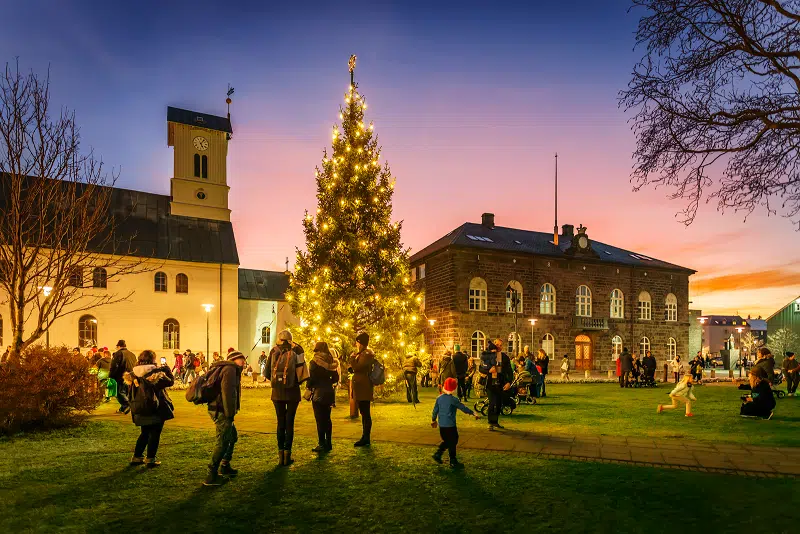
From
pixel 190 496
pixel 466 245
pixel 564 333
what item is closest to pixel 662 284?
pixel 564 333

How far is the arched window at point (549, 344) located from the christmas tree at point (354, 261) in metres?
24.3

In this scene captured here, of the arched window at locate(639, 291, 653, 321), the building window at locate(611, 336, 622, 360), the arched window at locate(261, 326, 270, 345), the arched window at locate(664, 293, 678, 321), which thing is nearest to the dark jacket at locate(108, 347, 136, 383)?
the arched window at locate(261, 326, 270, 345)

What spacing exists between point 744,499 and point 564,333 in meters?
36.5

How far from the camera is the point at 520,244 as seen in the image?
4222 centimetres

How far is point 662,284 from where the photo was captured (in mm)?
45812

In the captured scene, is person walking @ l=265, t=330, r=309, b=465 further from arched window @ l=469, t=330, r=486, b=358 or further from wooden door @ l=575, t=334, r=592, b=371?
wooden door @ l=575, t=334, r=592, b=371

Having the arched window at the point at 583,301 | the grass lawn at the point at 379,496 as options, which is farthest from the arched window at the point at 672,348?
the grass lawn at the point at 379,496

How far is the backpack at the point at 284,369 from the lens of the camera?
8.02m

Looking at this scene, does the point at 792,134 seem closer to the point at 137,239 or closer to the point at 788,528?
the point at 788,528

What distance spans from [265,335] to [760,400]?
3535 cm

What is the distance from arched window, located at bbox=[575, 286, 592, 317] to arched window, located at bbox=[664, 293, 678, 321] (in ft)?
26.0

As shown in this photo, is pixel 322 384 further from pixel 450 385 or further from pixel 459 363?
pixel 459 363

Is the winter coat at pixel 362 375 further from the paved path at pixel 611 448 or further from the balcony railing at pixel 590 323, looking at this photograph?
the balcony railing at pixel 590 323

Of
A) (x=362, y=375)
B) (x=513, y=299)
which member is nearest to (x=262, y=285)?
(x=513, y=299)
